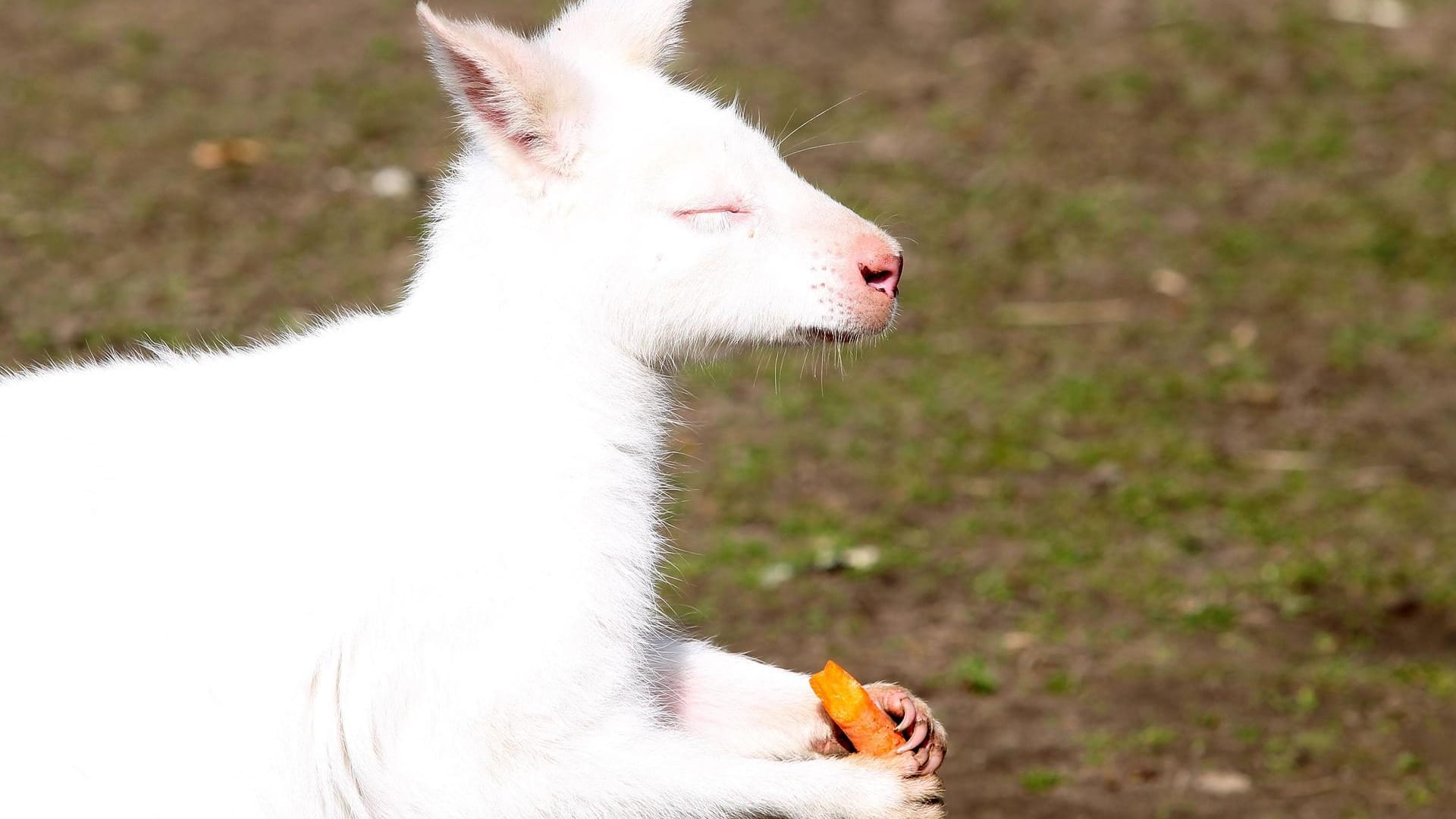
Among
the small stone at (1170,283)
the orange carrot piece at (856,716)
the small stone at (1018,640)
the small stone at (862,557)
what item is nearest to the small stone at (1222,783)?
the small stone at (1018,640)

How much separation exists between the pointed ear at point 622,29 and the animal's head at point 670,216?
108mm

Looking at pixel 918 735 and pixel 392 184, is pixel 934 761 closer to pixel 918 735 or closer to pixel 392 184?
pixel 918 735

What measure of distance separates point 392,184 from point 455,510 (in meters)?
4.55

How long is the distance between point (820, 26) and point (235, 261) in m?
3.38

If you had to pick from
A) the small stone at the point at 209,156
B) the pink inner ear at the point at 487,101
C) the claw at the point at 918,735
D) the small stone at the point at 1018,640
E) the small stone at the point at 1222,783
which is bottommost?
the small stone at the point at 209,156

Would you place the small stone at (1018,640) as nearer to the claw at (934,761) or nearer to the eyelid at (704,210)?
the claw at (934,761)

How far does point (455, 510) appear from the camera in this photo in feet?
8.21

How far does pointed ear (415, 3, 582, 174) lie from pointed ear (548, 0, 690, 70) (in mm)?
215

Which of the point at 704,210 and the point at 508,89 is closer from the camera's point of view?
the point at 508,89

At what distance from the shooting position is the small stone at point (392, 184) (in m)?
6.83

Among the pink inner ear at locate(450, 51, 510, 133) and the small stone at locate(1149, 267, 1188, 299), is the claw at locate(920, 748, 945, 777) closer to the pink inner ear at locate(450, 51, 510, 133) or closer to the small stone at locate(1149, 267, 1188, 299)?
the pink inner ear at locate(450, 51, 510, 133)

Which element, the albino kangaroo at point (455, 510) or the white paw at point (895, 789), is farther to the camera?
the white paw at point (895, 789)

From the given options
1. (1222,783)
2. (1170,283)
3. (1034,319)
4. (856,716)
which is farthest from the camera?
(1170,283)

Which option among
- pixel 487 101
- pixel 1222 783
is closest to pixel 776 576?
pixel 1222 783
